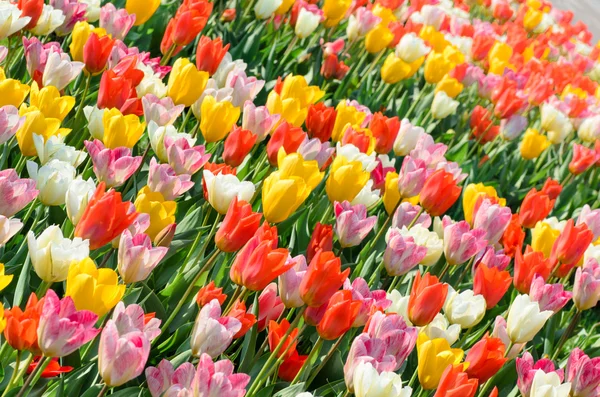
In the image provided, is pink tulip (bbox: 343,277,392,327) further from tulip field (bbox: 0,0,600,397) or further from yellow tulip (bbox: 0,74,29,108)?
yellow tulip (bbox: 0,74,29,108)

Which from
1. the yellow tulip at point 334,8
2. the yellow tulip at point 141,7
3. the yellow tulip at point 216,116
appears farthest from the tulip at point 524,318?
the yellow tulip at point 334,8

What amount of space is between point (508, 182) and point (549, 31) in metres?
4.55

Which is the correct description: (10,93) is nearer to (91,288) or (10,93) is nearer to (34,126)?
(34,126)

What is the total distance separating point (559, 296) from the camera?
2.26 metres

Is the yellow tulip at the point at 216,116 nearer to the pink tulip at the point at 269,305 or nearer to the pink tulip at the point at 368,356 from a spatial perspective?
the pink tulip at the point at 269,305

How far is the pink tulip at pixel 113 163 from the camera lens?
196 cm

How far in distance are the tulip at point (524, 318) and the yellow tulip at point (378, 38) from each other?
2277mm

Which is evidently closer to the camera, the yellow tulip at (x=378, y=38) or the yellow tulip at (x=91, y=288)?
the yellow tulip at (x=91, y=288)

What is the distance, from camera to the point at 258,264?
167 cm

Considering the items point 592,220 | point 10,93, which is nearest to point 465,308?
point 592,220

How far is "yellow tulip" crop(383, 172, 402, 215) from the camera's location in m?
2.65

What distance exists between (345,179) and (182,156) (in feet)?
1.68

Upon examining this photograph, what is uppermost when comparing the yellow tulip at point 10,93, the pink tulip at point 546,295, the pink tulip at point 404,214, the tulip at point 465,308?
the pink tulip at point 546,295

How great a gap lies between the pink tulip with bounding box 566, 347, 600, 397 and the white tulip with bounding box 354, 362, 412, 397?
600 millimetres
